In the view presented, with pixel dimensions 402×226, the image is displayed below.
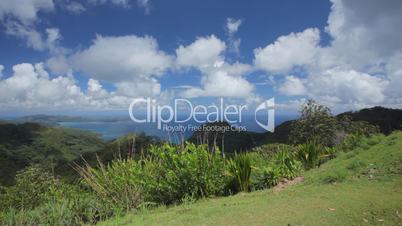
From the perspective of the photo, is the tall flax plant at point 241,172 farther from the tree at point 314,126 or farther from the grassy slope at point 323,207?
the tree at point 314,126

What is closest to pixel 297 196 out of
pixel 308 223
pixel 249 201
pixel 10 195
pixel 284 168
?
pixel 249 201

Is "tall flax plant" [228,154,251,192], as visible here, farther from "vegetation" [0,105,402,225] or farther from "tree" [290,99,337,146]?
"tree" [290,99,337,146]

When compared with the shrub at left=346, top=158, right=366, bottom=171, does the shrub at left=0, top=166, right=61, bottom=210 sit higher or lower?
lower

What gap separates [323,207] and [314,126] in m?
15.9

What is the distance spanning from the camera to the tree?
19.7 metres

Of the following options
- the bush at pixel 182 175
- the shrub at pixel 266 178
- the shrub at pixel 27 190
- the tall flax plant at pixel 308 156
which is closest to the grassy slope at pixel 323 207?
the bush at pixel 182 175

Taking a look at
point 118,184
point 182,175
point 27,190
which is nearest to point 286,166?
point 182,175

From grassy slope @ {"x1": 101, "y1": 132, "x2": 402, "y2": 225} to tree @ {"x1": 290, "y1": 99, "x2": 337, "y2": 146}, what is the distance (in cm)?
1241

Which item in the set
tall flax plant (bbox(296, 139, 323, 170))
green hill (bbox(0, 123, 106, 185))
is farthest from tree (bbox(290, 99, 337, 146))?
green hill (bbox(0, 123, 106, 185))

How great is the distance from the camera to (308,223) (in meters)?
4.43

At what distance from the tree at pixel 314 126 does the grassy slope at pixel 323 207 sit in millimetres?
12410

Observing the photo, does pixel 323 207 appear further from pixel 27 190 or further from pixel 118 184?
pixel 27 190

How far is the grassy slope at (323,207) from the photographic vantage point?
4.60 metres

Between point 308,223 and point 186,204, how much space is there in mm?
3056
